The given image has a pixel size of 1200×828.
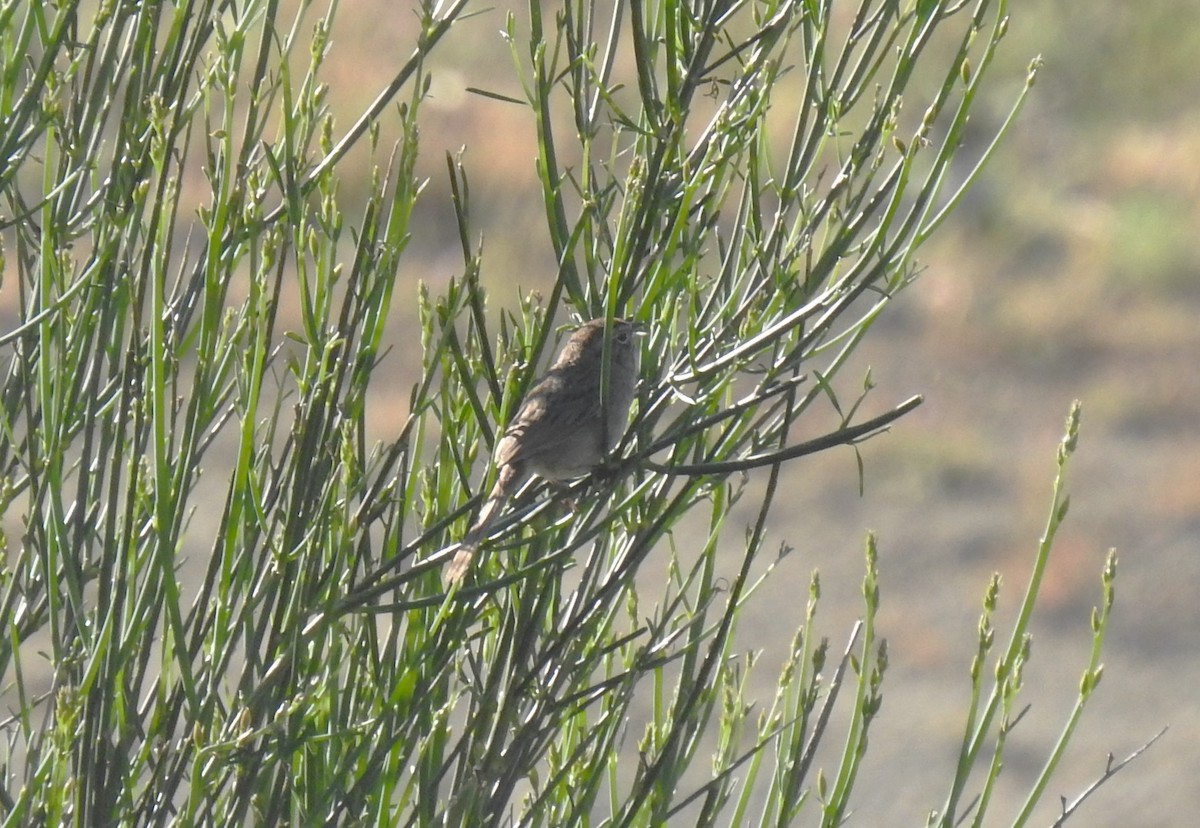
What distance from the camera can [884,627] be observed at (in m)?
14.7

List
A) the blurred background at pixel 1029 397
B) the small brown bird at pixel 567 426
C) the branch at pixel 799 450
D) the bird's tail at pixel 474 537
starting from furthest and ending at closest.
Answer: the blurred background at pixel 1029 397, the small brown bird at pixel 567 426, the bird's tail at pixel 474 537, the branch at pixel 799 450

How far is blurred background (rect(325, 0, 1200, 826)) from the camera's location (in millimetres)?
12977

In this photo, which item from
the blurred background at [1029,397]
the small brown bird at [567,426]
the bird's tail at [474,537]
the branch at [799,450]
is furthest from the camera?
the blurred background at [1029,397]

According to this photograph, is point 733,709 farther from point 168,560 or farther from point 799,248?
point 168,560

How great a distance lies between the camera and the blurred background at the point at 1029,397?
12977 millimetres

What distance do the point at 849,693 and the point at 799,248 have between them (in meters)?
10.3

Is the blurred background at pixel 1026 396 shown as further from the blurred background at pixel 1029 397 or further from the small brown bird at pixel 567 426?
the small brown bird at pixel 567 426

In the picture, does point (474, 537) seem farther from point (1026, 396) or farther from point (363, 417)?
point (1026, 396)

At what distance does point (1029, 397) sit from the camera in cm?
1764

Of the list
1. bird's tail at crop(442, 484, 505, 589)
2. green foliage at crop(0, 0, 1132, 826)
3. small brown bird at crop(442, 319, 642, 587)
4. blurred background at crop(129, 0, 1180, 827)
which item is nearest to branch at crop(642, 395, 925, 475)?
green foliage at crop(0, 0, 1132, 826)

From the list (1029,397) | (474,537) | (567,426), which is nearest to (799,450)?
(474,537)

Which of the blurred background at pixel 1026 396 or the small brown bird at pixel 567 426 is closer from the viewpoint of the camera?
the small brown bird at pixel 567 426

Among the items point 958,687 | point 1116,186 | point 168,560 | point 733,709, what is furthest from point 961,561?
point 168,560

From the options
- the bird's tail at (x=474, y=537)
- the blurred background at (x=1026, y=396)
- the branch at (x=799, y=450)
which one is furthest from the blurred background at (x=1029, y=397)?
the branch at (x=799, y=450)
